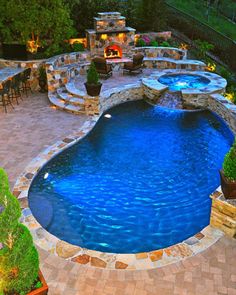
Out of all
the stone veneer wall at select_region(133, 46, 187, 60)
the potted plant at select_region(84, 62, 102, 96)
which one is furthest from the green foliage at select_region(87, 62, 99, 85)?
the stone veneer wall at select_region(133, 46, 187, 60)

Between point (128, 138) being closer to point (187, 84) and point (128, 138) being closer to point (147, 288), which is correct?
point (187, 84)

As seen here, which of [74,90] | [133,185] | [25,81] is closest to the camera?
[133,185]

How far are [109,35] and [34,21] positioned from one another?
16.3 feet

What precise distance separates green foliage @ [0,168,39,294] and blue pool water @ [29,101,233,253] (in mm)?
2606

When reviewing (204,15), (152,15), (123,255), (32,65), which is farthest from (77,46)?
(204,15)

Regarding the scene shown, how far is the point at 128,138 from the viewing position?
12977 mm

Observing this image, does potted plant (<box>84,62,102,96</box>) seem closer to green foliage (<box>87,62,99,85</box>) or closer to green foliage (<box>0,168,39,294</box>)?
green foliage (<box>87,62,99,85</box>)

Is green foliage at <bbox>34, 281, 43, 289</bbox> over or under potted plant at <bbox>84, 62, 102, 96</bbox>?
under

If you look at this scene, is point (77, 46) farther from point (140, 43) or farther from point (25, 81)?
point (25, 81)

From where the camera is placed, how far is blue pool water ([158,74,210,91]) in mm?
17078

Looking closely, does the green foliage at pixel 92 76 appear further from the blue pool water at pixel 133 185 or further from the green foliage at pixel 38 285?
the green foliage at pixel 38 285

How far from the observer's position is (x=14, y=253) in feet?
16.3

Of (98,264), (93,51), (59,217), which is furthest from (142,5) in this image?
(98,264)

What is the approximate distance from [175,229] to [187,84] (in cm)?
1093
